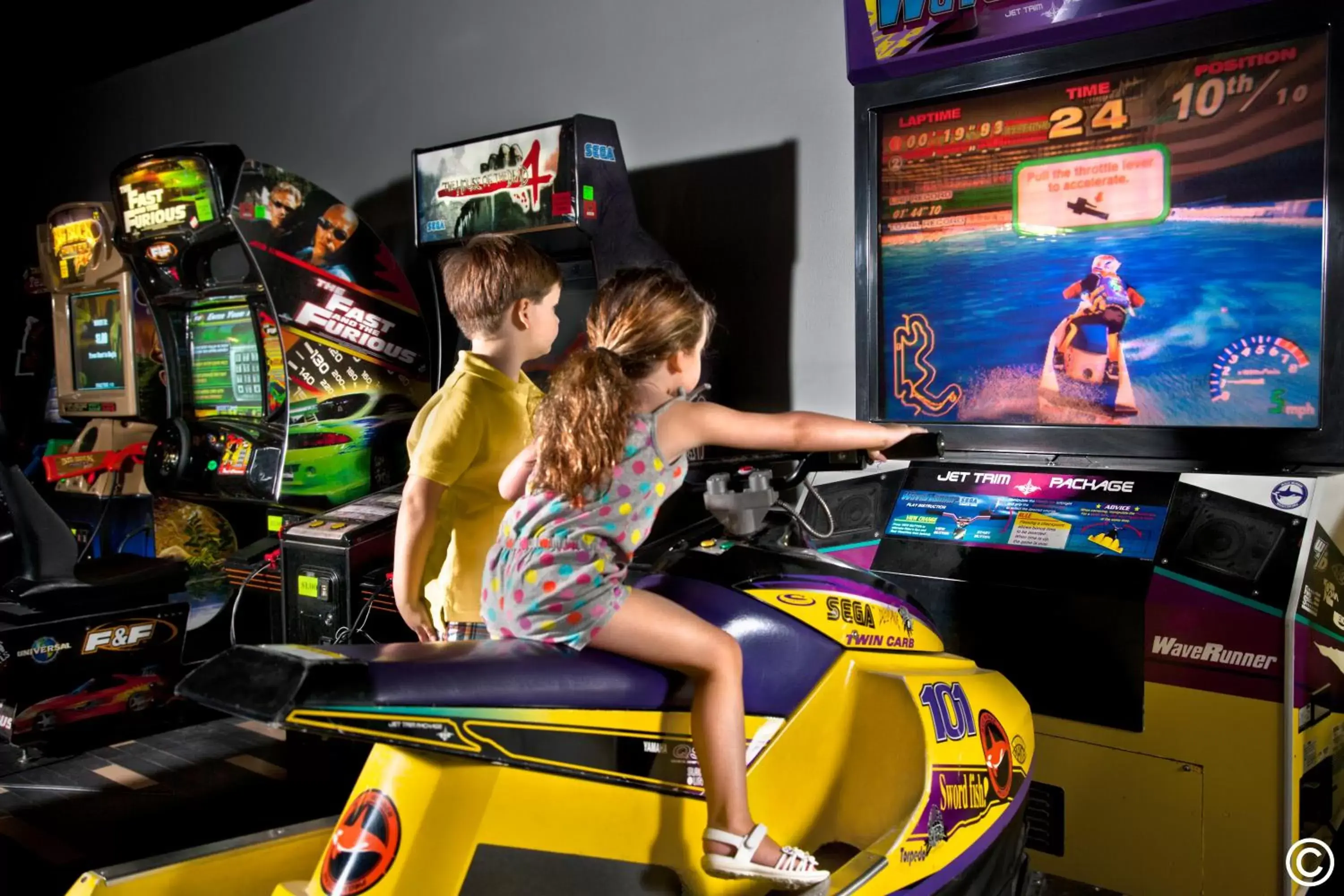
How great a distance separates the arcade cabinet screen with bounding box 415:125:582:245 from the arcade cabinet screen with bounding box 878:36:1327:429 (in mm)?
1099

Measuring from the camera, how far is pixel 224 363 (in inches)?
175

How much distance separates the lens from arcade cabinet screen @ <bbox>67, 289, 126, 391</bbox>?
537 cm

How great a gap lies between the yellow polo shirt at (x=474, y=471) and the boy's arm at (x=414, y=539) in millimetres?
40

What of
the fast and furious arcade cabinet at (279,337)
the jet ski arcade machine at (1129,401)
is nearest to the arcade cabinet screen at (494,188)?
the fast and furious arcade cabinet at (279,337)

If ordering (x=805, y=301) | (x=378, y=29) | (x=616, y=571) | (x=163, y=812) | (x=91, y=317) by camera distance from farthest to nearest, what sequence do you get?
(x=91, y=317) < (x=378, y=29) < (x=805, y=301) < (x=163, y=812) < (x=616, y=571)

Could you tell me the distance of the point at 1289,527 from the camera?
1.98 metres

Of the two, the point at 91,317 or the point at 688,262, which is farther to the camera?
the point at 91,317

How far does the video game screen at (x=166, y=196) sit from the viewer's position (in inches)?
152

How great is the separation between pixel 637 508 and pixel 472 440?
635 mm

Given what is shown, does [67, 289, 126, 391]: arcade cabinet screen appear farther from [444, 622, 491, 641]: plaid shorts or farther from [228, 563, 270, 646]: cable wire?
[444, 622, 491, 641]: plaid shorts

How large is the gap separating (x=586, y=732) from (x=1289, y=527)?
1.38 m

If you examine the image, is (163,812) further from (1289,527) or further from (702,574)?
(1289,527)

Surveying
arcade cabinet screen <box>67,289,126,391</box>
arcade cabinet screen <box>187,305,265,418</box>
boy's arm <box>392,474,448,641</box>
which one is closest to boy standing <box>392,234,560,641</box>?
boy's arm <box>392,474,448,641</box>

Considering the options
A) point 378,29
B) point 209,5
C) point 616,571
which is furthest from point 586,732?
point 209,5
